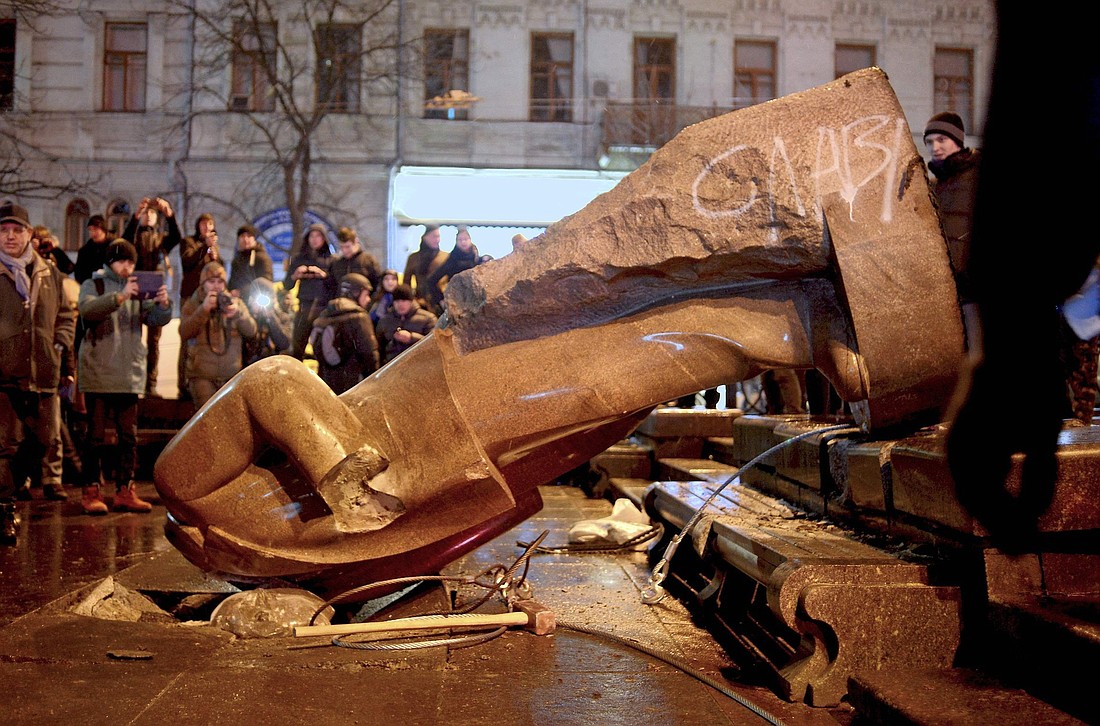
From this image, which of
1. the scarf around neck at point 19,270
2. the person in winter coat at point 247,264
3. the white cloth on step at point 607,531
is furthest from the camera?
the person in winter coat at point 247,264

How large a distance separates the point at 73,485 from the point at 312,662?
7224mm

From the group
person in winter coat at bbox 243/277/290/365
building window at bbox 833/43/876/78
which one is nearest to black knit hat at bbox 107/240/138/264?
person in winter coat at bbox 243/277/290/365

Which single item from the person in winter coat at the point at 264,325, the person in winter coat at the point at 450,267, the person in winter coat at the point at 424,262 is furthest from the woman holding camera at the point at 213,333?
the person in winter coat at the point at 424,262

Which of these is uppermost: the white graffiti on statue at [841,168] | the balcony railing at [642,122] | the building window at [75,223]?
the balcony railing at [642,122]

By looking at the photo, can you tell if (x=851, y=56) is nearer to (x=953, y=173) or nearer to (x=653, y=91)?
(x=653, y=91)

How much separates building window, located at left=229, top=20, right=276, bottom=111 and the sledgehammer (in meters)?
21.3

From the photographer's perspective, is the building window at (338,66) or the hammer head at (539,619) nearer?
the hammer head at (539,619)

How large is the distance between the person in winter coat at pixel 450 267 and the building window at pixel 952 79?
56.6 feet

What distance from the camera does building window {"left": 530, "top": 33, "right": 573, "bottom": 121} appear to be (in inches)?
928

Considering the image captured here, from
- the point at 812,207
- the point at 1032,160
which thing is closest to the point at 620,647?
the point at 812,207

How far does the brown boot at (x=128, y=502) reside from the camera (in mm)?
7066

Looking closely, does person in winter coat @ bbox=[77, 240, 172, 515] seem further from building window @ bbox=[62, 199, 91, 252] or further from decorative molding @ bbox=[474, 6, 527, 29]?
decorative molding @ bbox=[474, 6, 527, 29]

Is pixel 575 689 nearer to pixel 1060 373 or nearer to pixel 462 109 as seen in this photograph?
pixel 1060 373

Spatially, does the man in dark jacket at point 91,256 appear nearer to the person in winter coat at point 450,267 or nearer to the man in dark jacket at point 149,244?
the man in dark jacket at point 149,244
